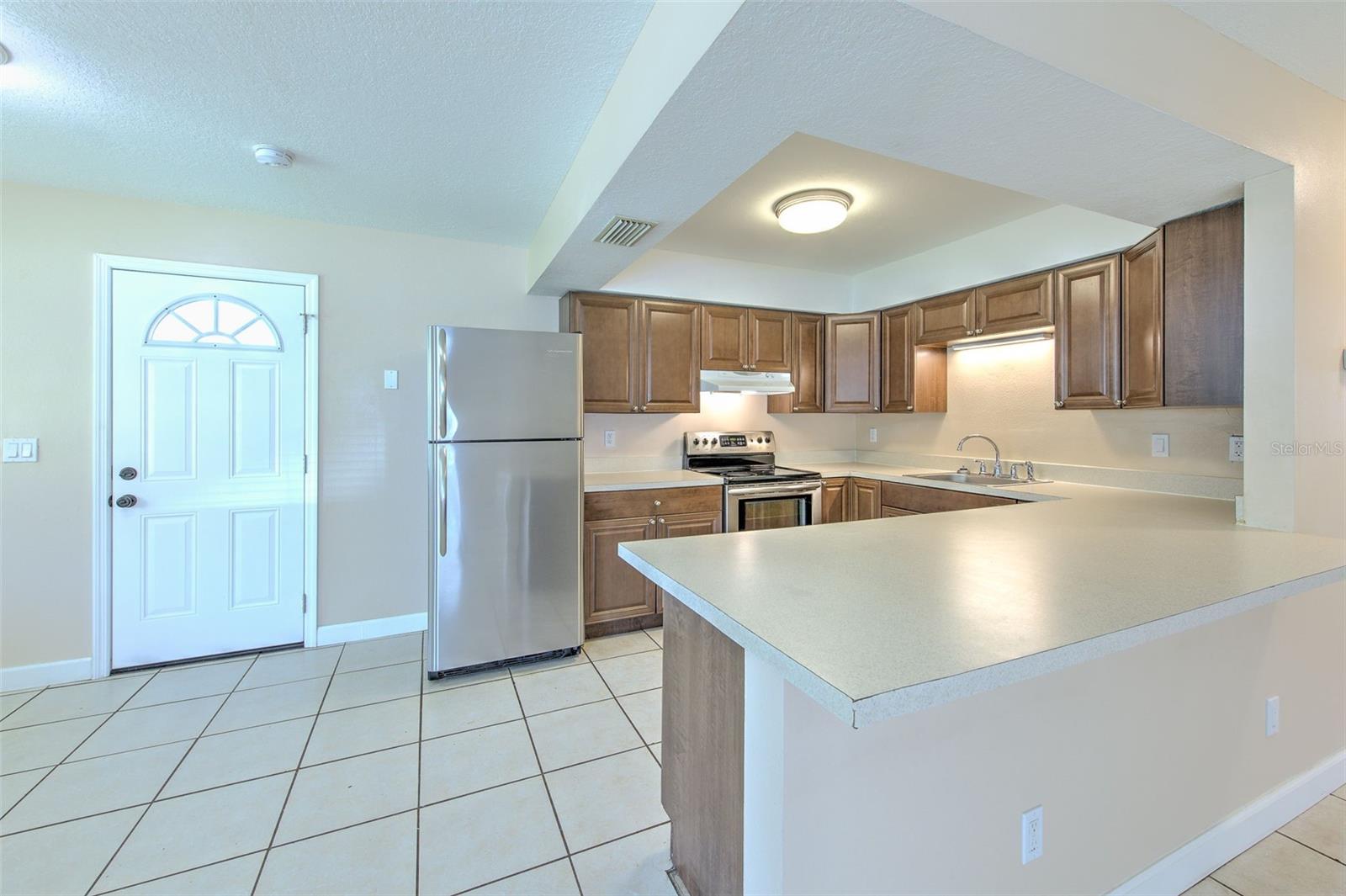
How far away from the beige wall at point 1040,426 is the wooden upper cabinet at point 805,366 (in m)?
0.79

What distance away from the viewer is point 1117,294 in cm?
260

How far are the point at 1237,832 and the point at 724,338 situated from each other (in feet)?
10.4

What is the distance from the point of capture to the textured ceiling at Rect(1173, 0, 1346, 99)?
4.63 feet

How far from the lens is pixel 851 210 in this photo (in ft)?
9.53

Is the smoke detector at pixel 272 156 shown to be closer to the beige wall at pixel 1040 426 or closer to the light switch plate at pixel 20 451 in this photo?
the light switch plate at pixel 20 451

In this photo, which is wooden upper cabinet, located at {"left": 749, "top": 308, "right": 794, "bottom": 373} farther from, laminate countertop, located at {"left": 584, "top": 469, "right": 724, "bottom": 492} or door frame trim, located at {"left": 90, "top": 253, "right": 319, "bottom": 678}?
door frame trim, located at {"left": 90, "top": 253, "right": 319, "bottom": 678}

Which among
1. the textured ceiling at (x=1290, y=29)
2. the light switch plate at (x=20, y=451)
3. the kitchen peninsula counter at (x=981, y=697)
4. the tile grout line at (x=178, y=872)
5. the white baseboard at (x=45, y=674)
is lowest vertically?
the tile grout line at (x=178, y=872)

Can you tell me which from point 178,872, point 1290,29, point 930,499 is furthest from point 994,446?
point 178,872

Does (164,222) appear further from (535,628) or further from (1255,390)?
(1255,390)

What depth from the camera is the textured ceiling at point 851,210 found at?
7.75ft

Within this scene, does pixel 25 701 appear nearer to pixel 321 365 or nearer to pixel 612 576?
pixel 321 365

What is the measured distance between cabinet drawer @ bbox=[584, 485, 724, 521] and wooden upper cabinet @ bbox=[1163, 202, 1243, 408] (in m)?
2.26

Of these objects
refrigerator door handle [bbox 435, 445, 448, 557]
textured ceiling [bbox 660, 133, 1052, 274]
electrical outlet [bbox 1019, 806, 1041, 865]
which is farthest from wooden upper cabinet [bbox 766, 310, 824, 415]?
electrical outlet [bbox 1019, 806, 1041, 865]

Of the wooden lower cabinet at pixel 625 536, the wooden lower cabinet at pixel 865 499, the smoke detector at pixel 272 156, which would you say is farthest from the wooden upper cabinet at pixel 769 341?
the smoke detector at pixel 272 156
